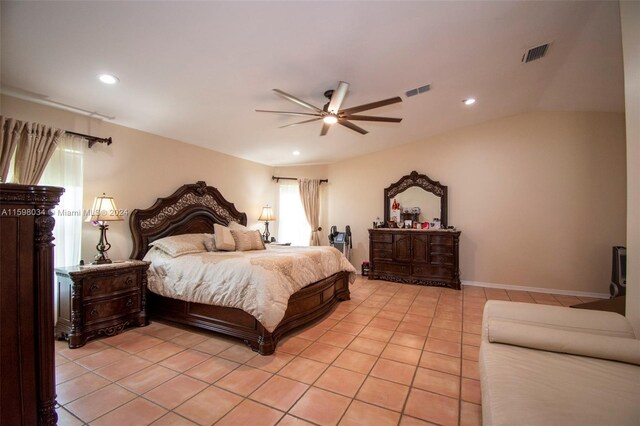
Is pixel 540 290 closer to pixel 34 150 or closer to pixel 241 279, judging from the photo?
pixel 241 279

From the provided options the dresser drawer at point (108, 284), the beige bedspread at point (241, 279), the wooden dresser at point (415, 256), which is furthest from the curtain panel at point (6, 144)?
the wooden dresser at point (415, 256)

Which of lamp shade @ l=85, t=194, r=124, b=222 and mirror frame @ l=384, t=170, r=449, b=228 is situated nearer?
lamp shade @ l=85, t=194, r=124, b=222

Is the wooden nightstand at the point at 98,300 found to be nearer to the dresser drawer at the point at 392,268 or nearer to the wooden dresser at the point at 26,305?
the wooden dresser at the point at 26,305

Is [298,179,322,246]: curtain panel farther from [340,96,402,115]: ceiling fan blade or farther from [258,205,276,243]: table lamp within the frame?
[340,96,402,115]: ceiling fan blade

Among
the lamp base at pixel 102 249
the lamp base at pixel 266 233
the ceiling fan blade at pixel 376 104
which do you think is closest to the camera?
the ceiling fan blade at pixel 376 104

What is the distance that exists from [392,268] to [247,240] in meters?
2.90

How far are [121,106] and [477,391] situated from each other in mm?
4323

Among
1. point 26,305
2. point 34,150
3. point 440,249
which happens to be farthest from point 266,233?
point 26,305

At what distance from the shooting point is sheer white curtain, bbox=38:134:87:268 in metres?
2.91

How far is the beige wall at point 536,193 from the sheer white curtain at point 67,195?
5289 mm

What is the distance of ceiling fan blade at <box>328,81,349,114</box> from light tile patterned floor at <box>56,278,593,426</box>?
2.38 metres

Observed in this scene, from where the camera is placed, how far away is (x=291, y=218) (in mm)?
6391

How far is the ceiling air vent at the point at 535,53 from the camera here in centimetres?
277

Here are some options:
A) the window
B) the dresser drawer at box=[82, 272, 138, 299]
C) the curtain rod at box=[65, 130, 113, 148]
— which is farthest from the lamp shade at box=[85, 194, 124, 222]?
the window
